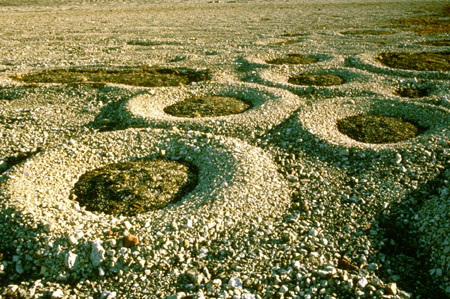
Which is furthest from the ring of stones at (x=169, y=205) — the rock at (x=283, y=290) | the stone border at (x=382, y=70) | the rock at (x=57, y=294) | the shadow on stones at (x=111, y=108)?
the stone border at (x=382, y=70)

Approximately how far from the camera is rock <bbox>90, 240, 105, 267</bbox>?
5168 mm

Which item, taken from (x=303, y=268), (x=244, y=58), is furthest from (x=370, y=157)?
(x=244, y=58)

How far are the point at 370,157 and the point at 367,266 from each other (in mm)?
3090

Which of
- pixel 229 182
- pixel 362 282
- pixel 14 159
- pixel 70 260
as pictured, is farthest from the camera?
pixel 14 159

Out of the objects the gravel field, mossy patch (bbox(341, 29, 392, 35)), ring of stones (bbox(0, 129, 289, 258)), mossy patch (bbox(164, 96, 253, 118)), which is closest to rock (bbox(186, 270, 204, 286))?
the gravel field

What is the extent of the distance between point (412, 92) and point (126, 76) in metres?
10.2

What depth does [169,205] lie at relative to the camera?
21.3 ft

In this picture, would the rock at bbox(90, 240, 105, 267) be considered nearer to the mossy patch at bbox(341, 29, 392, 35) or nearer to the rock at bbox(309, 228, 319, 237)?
the rock at bbox(309, 228, 319, 237)

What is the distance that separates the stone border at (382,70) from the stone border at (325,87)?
3.12 feet

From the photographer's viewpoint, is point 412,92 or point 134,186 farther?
point 412,92

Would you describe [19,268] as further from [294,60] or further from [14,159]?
[294,60]

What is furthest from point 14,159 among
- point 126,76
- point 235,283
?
point 126,76

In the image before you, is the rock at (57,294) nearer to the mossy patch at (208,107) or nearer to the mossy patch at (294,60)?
the mossy patch at (208,107)

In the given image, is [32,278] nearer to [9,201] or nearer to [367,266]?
[9,201]
